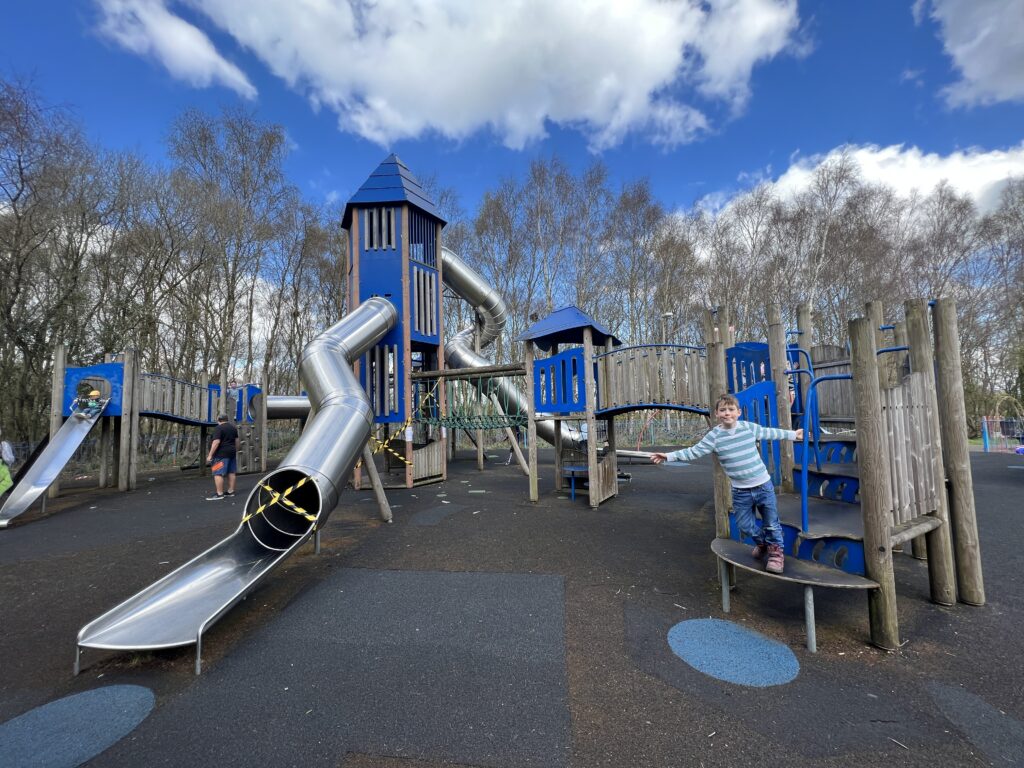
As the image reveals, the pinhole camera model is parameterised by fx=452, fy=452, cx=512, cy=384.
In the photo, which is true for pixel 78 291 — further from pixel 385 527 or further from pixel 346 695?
pixel 346 695

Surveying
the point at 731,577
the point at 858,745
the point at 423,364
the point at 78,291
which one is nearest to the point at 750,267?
the point at 423,364

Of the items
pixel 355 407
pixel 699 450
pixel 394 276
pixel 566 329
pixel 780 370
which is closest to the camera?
pixel 699 450

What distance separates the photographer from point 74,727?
93.7 inches

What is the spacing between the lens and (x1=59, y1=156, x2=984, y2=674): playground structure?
10.2 feet

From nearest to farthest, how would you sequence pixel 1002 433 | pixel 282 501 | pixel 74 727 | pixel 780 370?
pixel 74 727, pixel 780 370, pixel 282 501, pixel 1002 433

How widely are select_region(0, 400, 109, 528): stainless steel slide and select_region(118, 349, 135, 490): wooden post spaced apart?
0.38 m

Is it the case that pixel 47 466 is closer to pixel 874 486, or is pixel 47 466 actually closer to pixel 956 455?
pixel 874 486

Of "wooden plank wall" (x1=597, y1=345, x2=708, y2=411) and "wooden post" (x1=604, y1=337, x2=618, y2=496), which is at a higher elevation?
"wooden plank wall" (x1=597, y1=345, x2=708, y2=411)

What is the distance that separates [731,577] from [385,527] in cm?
462

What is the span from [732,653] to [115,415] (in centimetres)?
1289

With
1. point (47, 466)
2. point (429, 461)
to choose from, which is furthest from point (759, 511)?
point (47, 466)

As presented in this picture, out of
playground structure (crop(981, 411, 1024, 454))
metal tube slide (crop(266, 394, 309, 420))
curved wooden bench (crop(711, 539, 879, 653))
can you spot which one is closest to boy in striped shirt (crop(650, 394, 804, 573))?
curved wooden bench (crop(711, 539, 879, 653))

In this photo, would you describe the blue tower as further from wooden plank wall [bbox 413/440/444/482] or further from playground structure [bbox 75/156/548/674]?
wooden plank wall [bbox 413/440/444/482]

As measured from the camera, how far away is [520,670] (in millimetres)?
2844
